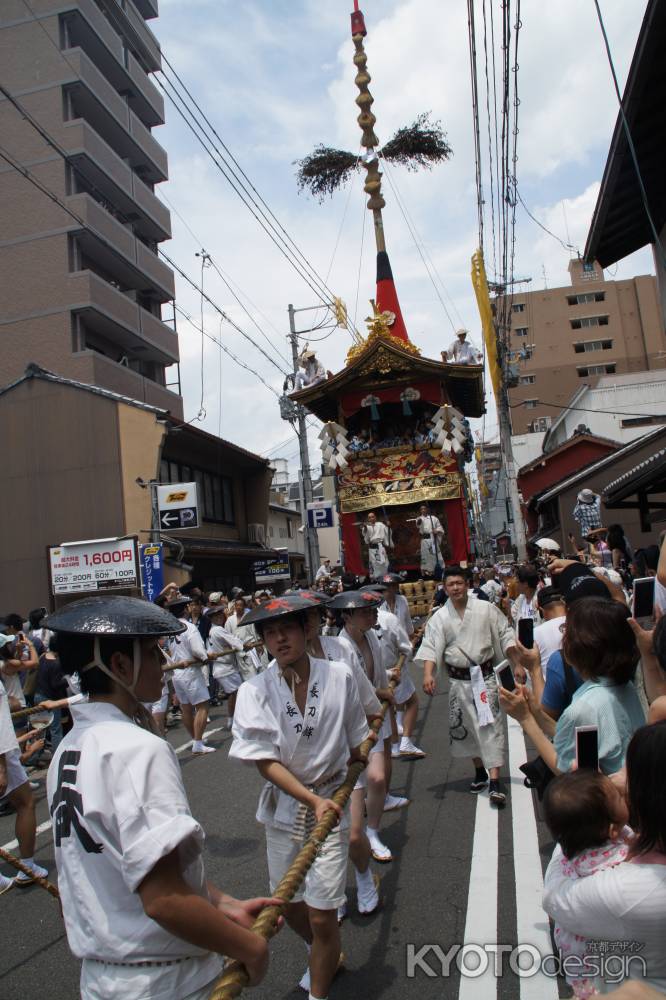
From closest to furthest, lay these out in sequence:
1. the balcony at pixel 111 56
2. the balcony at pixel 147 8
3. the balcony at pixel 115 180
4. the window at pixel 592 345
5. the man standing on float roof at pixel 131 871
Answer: the man standing on float roof at pixel 131 871 → the balcony at pixel 115 180 → the balcony at pixel 111 56 → the balcony at pixel 147 8 → the window at pixel 592 345

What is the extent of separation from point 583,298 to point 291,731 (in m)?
52.1

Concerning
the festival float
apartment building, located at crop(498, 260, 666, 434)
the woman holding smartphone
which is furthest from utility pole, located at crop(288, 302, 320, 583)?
apartment building, located at crop(498, 260, 666, 434)

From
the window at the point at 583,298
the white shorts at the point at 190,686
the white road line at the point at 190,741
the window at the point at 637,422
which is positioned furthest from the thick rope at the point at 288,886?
the window at the point at 583,298

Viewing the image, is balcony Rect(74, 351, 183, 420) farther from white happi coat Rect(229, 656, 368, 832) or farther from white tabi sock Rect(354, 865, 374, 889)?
white happi coat Rect(229, 656, 368, 832)

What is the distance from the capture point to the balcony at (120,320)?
25672 mm

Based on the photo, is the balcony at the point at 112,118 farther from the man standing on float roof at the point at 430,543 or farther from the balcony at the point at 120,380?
the man standing on float roof at the point at 430,543

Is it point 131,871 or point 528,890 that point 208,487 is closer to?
point 528,890

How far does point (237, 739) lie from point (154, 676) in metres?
1.39

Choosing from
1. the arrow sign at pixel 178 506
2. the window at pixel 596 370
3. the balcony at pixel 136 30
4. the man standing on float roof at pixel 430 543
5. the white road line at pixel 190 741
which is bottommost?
the white road line at pixel 190 741

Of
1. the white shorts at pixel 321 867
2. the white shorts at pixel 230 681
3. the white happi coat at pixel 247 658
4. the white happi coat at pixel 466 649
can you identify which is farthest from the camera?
the white shorts at pixel 230 681

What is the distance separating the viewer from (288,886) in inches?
81.7

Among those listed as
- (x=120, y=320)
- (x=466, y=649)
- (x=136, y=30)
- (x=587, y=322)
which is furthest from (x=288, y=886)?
(x=587, y=322)

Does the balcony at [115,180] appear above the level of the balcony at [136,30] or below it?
below

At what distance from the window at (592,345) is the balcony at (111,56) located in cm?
3060
